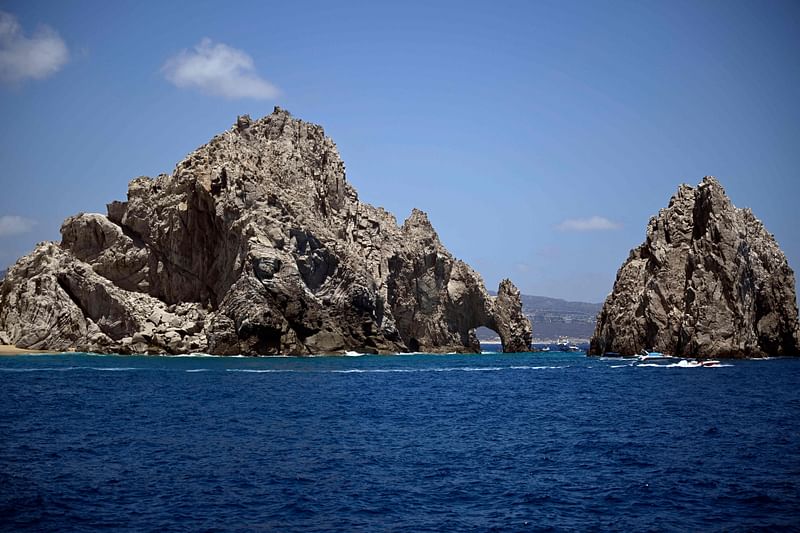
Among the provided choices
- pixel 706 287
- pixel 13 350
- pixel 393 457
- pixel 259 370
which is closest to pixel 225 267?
pixel 13 350

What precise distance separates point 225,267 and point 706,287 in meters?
65.0

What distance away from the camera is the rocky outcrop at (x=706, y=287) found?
333 feet

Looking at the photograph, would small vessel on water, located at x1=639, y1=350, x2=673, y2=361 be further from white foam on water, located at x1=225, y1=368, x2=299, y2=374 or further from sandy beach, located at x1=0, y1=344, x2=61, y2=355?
sandy beach, located at x1=0, y1=344, x2=61, y2=355

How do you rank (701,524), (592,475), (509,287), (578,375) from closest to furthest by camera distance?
(701,524)
(592,475)
(578,375)
(509,287)

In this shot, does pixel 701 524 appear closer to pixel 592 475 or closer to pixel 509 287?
pixel 592 475

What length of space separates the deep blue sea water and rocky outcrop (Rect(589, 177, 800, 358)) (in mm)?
38833

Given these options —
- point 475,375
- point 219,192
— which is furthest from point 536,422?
point 219,192

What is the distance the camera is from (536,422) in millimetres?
44312

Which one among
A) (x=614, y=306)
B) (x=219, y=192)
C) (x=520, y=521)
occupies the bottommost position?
(x=520, y=521)

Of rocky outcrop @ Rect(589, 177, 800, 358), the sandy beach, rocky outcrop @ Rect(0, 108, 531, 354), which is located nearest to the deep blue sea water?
rocky outcrop @ Rect(589, 177, 800, 358)

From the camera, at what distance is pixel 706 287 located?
101875 mm

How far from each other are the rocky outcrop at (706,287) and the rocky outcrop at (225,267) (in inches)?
1483

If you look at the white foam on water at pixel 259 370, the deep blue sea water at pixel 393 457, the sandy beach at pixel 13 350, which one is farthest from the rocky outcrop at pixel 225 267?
→ the deep blue sea water at pixel 393 457

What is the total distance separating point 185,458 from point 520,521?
47.0 feet
